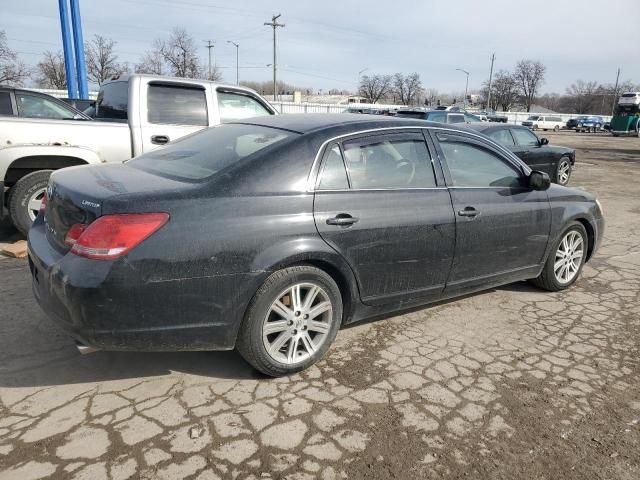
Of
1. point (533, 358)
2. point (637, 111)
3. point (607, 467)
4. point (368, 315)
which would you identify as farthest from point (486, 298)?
point (637, 111)

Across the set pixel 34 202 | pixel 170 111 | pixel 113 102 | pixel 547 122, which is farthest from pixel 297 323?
pixel 547 122

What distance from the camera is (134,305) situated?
254 centimetres

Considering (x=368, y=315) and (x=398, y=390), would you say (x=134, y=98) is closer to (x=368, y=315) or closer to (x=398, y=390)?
(x=368, y=315)

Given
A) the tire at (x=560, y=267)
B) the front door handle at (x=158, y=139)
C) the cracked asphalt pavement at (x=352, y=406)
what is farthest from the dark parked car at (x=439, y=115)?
the cracked asphalt pavement at (x=352, y=406)

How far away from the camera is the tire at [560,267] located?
4605mm

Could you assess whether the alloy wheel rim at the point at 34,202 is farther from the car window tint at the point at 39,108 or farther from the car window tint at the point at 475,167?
the car window tint at the point at 475,167

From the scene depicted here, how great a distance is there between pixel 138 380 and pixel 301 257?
127 cm

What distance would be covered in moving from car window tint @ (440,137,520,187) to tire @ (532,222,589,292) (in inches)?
34.8

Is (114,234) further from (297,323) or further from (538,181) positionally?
(538,181)

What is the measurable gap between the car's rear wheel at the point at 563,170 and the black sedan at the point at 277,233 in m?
8.51

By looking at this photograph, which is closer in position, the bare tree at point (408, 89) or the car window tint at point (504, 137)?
the car window tint at point (504, 137)

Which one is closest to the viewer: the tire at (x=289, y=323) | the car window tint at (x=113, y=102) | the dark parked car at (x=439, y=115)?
the tire at (x=289, y=323)

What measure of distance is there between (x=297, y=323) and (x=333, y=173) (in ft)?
3.24

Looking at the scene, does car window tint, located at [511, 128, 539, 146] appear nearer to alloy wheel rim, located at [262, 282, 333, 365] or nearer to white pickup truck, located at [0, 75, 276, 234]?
white pickup truck, located at [0, 75, 276, 234]
